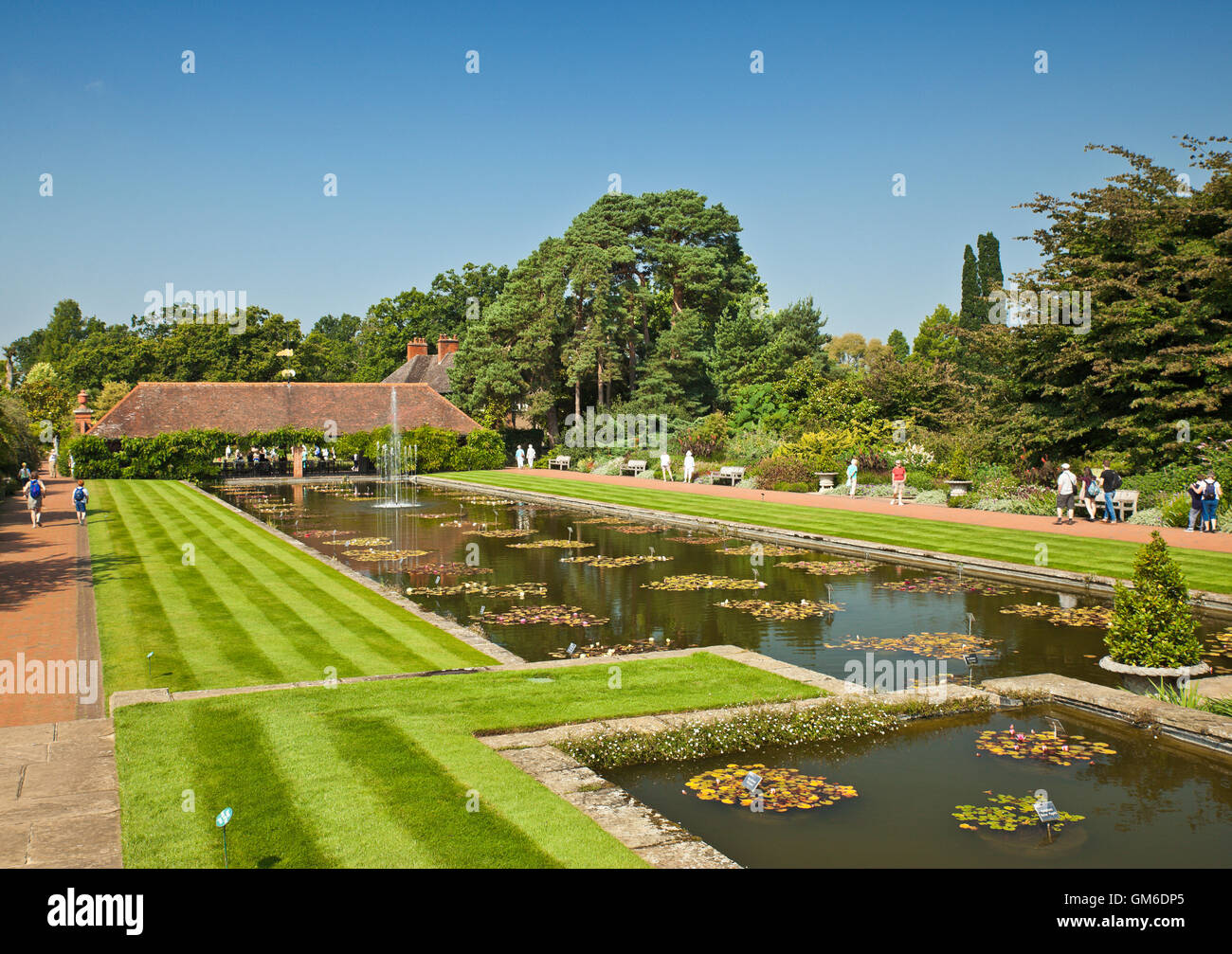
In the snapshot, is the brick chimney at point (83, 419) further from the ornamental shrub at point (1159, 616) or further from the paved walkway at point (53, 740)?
the ornamental shrub at point (1159, 616)

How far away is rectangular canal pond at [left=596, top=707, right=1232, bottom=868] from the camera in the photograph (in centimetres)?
632

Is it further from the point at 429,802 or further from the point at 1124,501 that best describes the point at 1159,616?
the point at 1124,501

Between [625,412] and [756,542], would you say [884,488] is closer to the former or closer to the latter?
[756,542]

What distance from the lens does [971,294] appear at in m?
60.4

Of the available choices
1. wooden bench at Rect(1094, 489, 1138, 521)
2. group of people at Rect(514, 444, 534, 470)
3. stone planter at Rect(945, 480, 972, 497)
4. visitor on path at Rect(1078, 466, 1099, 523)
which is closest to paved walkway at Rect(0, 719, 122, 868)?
visitor on path at Rect(1078, 466, 1099, 523)

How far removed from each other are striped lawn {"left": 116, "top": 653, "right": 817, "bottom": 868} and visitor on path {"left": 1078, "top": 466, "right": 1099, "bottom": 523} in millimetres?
16227

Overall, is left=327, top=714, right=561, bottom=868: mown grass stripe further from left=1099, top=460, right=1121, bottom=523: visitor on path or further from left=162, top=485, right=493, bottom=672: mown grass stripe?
left=1099, top=460, right=1121, bottom=523: visitor on path

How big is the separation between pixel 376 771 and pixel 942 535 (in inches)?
666

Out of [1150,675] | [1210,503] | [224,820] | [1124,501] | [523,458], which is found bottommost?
[1150,675]

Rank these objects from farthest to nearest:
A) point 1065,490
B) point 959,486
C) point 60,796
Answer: point 959,486 → point 1065,490 → point 60,796

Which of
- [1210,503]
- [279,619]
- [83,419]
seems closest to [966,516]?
[1210,503]

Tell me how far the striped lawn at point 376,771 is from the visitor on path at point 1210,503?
47.9 ft

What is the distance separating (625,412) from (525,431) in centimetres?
1035

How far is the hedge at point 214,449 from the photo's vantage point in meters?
47.3
